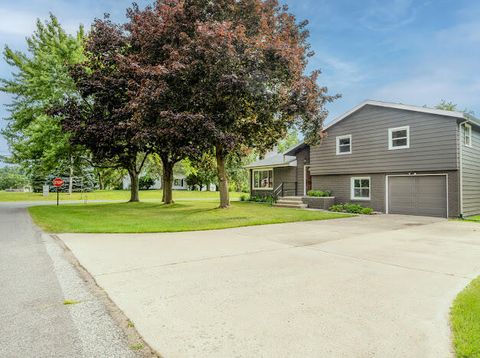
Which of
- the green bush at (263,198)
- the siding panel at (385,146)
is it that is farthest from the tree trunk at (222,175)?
the siding panel at (385,146)

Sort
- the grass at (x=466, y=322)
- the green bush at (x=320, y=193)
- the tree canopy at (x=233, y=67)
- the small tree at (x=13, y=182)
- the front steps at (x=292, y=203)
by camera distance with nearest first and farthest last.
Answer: the grass at (x=466, y=322) → the tree canopy at (x=233, y=67) → the green bush at (x=320, y=193) → the front steps at (x=292, y=203) → the small tree at (x=13, y=182)

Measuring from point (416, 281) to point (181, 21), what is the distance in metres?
15.4

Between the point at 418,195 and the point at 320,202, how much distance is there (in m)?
5.44

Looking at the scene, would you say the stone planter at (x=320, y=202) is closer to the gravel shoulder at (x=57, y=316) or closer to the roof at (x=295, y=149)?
the roof at (x=295, y=149)

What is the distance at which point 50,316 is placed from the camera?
3443 millimetres

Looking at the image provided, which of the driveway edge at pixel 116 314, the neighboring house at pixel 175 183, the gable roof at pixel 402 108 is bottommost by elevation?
the driveway edge at pixel 116 314

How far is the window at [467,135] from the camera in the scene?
15.0 metres

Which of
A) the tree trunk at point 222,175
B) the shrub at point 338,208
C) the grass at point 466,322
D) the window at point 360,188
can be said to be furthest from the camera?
the window at point 360,188

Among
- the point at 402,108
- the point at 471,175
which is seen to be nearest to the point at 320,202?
the point at 402,108

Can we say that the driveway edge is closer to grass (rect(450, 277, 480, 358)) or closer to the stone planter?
grass (rect(450, 277, 480, 358))

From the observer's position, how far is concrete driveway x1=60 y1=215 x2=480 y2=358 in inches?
113

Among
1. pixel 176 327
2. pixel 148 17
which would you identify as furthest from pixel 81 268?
pixel 148 17

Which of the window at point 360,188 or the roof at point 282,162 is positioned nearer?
the window at point 360,188

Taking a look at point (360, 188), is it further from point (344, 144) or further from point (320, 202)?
point (344, 144)
